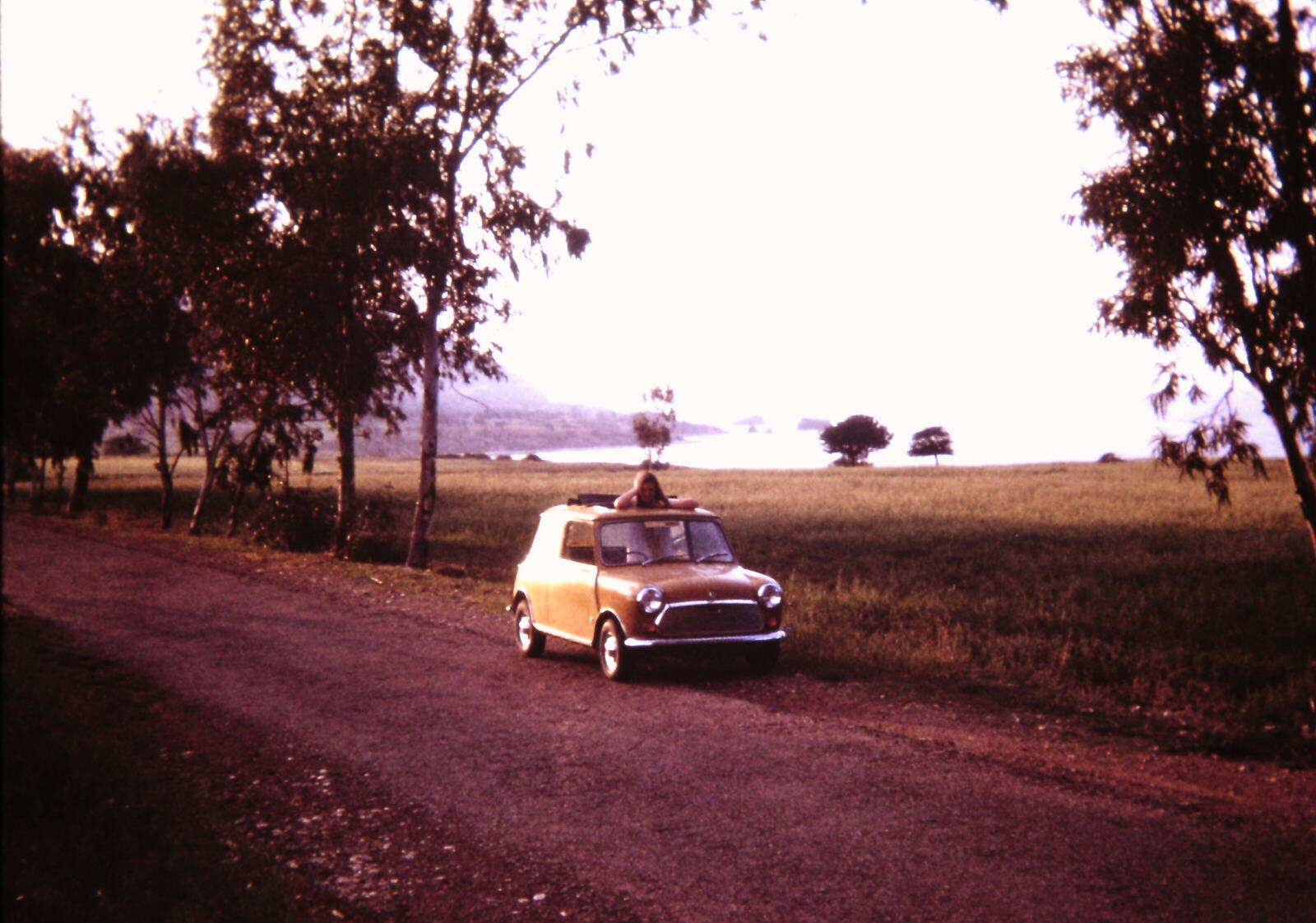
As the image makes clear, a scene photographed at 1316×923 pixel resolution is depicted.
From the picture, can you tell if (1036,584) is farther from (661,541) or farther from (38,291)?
(38,291)

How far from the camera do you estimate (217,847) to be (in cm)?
621

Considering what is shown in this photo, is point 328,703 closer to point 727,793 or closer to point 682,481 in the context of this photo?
point 727,793

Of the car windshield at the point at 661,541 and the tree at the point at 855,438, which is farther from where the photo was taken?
the tree at the point at 855,438

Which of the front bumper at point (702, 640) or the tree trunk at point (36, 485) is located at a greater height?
the tree trunk at point (36, 485)

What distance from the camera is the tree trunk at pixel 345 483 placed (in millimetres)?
25891

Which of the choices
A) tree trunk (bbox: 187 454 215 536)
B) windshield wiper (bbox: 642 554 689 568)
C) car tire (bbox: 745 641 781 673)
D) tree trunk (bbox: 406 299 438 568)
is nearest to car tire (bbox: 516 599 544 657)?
windshield wiper (bbox: 642 554 689 568)

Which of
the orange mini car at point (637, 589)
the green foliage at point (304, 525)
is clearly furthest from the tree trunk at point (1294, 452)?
the green foliage at point (304, 525)

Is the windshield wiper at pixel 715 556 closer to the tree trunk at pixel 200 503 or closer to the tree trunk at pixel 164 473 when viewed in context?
the tree trunk at pixel 200 503

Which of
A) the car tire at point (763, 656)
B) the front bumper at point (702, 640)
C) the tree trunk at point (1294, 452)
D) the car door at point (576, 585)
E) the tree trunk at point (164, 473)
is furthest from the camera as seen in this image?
the tree trunk at point (164, 473)

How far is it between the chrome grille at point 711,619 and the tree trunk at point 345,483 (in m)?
16.1

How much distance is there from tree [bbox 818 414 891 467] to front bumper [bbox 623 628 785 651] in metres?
103

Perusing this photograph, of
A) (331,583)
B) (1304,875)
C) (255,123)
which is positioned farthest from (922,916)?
(255,123)

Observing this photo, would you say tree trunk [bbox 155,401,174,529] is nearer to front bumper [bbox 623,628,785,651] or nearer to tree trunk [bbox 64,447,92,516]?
tree trunk [bbox 64,447,92,516]

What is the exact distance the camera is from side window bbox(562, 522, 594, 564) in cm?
1227
